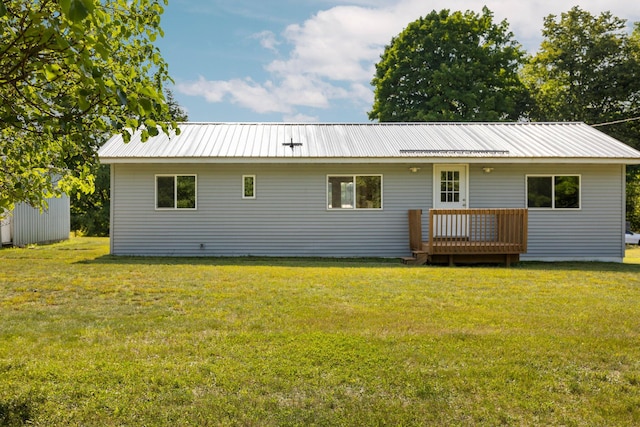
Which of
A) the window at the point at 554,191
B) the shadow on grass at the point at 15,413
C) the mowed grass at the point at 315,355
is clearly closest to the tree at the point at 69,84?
the shadow on grass at the point at 15,413

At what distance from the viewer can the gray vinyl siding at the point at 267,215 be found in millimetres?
12703

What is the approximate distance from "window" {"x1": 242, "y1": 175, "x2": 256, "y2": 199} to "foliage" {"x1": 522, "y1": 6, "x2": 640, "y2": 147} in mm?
22362

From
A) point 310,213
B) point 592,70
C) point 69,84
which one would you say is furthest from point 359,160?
point 592,70

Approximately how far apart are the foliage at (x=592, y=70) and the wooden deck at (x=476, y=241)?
65.8ft

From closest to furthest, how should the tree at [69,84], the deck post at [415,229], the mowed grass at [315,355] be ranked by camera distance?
the tree at [69,84] → the mowed grass at [315,355] → the deck post at [415,229]

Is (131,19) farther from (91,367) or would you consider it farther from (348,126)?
(348,126)

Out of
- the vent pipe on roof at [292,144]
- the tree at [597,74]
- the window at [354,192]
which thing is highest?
the tree at [597,74]

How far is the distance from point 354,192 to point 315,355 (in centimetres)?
913

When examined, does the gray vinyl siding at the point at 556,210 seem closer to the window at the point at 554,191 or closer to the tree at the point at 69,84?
the window at the point at 554,191

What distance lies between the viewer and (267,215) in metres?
12.7

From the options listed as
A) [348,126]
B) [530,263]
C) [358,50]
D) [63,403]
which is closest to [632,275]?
[530,263]

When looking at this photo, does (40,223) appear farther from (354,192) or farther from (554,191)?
(554,191)

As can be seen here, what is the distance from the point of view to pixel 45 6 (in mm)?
2412

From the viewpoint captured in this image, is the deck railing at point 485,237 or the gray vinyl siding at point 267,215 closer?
the deck railing at point 485,237
